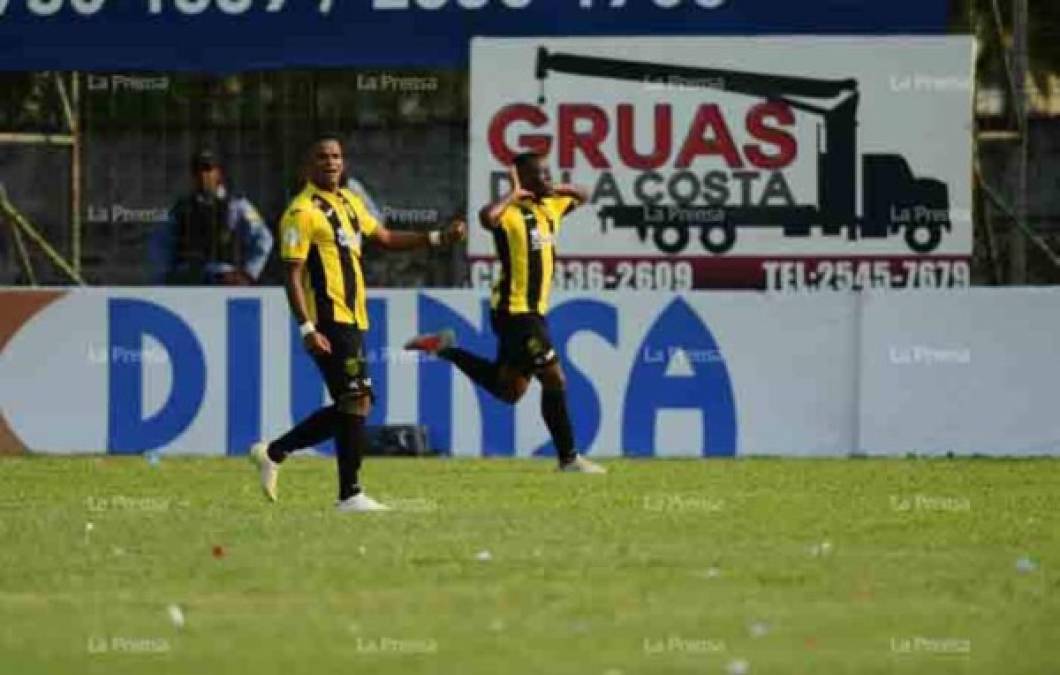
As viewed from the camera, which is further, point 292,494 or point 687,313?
point 687,313

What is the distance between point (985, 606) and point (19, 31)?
52.2 feet

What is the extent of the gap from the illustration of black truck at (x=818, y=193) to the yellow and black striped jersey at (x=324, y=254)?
8.17m

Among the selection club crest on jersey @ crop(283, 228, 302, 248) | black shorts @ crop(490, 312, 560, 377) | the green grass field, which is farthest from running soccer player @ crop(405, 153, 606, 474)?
A: club crest on jersey @ crop(283, 228, 302, 248)

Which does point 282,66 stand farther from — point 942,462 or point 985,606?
point 985,606

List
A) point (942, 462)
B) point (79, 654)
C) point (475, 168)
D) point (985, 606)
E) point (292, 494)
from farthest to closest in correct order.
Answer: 1. point (475, 168)
2. point (942, 462)
3. point (292, 494)
4. point (985, 606)
5. point (79, 654)

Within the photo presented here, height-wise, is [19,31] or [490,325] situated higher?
[19,31]

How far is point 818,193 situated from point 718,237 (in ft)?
2.88

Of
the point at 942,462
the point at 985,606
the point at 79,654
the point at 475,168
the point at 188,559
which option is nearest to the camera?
the point at 79,654

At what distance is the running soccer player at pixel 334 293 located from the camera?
18.0 metres

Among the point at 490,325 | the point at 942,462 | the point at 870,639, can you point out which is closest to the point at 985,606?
the point at 870,639

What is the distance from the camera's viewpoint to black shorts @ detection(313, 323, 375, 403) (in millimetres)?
18109

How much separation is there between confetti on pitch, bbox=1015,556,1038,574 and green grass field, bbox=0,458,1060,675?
0.02 m

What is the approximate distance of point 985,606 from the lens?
503 inches

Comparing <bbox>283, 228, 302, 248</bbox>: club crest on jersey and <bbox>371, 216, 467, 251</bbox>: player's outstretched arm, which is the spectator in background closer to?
<bbox>371, 216, 467, 251</bbox>: player's outstretched arm
